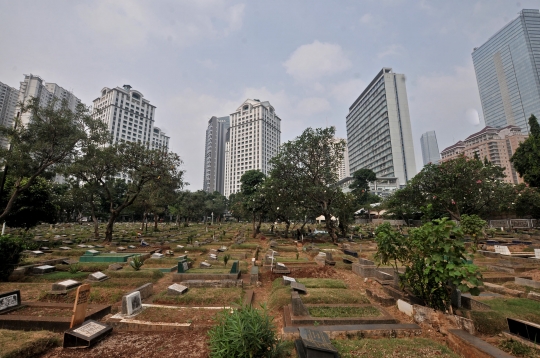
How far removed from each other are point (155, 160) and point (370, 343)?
20286 millimetres

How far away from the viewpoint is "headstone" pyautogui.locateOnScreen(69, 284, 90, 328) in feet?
16.7

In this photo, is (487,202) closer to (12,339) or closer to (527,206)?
(527,206)

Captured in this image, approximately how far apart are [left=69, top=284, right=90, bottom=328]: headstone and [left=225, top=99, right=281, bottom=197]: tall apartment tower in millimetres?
113141

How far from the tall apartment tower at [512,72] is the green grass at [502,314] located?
171 meters

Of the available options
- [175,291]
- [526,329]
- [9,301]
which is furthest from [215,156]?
[526,329]

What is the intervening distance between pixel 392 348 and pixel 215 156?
161 meters

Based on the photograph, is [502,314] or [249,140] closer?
[502,314]

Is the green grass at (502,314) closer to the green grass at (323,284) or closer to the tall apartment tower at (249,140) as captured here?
the green grass at (323,284)

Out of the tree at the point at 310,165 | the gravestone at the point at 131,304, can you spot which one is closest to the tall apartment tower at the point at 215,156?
the tree at the point at 310,165

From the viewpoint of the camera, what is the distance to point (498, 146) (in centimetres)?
11069

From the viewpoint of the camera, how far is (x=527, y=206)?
30281 mm

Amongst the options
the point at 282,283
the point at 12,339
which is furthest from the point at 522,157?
the point at 12,339

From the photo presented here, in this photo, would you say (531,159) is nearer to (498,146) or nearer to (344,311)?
(344,311)

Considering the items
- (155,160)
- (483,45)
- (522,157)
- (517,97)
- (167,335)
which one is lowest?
(167,335)
